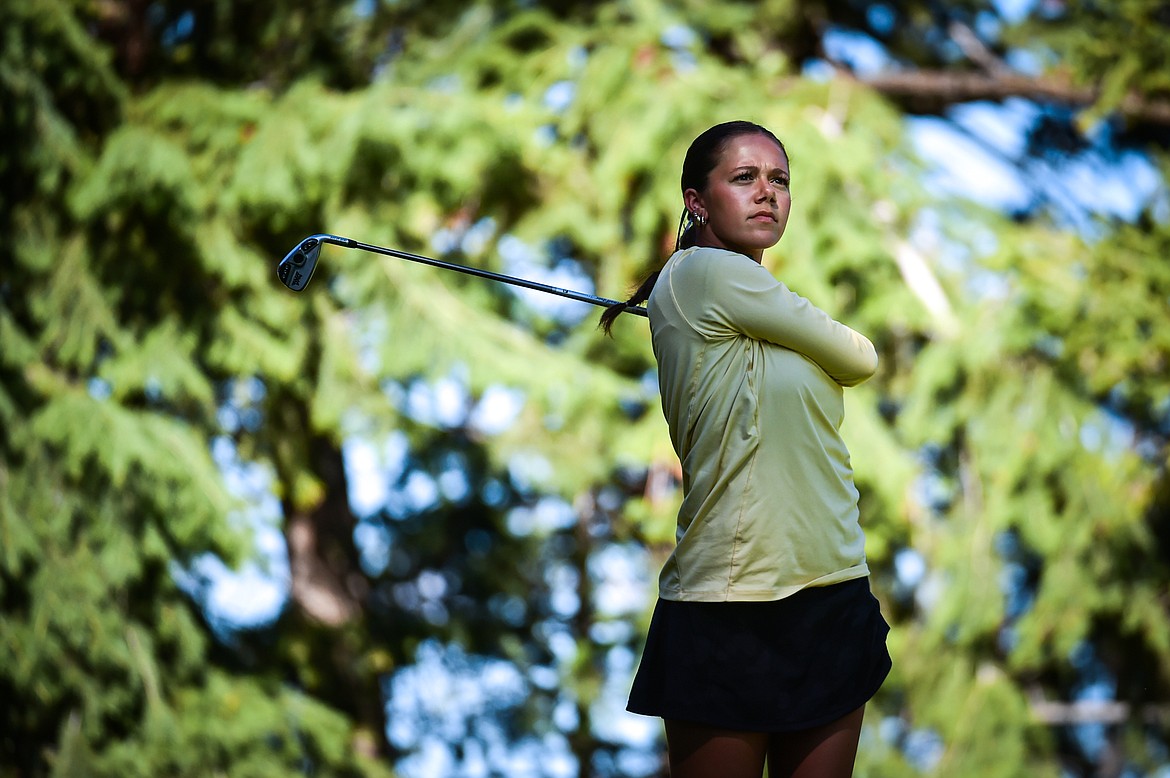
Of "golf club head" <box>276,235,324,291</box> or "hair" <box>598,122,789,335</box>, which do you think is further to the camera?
"golf club head" <box>276,235,324,291</box>

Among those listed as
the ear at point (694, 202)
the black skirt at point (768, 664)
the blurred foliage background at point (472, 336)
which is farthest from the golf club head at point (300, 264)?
the blurred foliage background at point (472, 336)

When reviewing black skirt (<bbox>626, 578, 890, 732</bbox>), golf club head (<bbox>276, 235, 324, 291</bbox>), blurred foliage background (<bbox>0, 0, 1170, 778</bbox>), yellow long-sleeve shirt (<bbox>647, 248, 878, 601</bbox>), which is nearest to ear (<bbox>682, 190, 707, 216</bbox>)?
yellow long-sleeve shirt (<bbox>647, 248, 878, 601</bbox>)

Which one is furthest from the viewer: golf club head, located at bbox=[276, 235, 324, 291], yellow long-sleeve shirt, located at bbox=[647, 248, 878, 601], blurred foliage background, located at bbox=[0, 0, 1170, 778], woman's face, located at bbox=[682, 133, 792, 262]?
blurred foliage background, located at bbox=[0, 0, 1170, 778]

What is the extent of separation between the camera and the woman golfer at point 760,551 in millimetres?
1778

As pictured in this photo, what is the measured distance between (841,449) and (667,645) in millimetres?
369

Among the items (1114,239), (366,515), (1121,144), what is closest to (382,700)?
(366,515)

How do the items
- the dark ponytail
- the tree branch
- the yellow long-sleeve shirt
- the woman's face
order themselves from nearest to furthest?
1. the yellow long-sleeve shirt
2. the woman's face
3. the dark ponytail
4. the tree branch

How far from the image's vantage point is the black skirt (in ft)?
5.85

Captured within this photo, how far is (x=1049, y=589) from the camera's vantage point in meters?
6.16

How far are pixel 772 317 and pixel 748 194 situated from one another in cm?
21

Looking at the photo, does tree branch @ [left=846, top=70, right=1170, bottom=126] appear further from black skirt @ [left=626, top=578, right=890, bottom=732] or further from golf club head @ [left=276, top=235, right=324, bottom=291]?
black skirt @ [left=626, top=578, right=890, bottom=732]

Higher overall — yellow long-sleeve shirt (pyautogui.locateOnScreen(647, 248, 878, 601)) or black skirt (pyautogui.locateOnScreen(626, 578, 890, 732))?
yellow long-sleeve shirt (pyautogui.locateOnScreen(647, 248, 878, 601))

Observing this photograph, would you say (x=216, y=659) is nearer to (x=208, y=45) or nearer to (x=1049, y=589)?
(x=208, y=45)

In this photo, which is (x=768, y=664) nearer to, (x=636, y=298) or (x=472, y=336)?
(x=636, y=298)
